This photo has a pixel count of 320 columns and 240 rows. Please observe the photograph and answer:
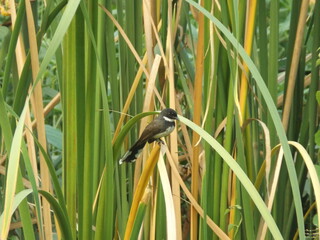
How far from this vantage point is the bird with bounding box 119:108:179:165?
188cm

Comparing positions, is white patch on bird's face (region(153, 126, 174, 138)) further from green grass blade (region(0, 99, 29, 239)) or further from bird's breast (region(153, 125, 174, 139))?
green grass blade (region(0, 99, 29, 239))

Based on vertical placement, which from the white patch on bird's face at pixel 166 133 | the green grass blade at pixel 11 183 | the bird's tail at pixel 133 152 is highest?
the green grass blade at pixel 11 183

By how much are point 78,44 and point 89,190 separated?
0.30m

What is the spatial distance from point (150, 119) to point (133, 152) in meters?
0.15

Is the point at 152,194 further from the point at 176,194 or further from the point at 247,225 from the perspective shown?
the point at 247,225

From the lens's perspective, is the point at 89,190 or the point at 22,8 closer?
the point at 22,8

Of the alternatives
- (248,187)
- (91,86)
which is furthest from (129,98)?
(248,187)

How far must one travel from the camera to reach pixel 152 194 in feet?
6.10

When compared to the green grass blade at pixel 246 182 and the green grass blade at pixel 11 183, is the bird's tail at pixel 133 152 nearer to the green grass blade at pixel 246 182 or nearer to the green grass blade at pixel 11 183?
the green grass blade at pixel 246 182

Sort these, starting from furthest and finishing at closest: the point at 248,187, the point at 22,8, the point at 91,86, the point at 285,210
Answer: the point at 285,210 → the point at 91,86 → the point at 22,8 → the point at 248,187

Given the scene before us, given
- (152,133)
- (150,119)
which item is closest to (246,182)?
(152,133)

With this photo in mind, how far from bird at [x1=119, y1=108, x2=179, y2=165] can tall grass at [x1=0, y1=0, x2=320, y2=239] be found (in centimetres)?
3

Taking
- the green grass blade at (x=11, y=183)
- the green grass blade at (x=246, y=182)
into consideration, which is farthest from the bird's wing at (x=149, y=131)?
the green grass blade at (x=11, y=183)

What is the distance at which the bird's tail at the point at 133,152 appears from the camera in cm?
191
